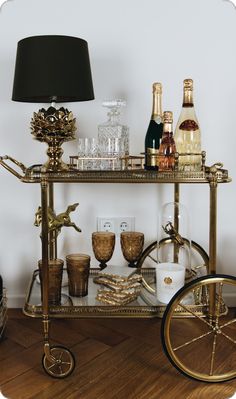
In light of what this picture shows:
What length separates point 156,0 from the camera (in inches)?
70.7

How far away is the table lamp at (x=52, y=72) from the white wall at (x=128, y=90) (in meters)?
0.32

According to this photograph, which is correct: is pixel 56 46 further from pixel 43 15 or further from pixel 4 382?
pixel 4 382

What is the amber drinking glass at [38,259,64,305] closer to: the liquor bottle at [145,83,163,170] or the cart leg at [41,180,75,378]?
the cart leg at [41,180,75,378]

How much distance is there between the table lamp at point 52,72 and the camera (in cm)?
144

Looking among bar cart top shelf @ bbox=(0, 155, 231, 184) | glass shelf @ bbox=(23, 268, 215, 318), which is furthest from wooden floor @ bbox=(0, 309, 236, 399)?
bar cart top shelf @ bbox=(0, 155, 231, 184)

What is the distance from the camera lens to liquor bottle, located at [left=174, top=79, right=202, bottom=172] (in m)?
1.50

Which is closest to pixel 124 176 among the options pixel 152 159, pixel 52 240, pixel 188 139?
pixel 152 159

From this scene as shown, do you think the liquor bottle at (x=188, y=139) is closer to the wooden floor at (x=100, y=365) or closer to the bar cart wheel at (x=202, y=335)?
the bar cart wheel at (x=202, y=335)

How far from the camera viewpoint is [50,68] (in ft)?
4.72

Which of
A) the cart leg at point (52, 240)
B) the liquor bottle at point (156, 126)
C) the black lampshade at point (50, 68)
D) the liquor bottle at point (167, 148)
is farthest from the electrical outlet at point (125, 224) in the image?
the black lampshade at point (50, 68)

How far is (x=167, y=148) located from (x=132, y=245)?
44 cm

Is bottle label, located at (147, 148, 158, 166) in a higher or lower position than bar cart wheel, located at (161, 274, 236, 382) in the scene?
higher

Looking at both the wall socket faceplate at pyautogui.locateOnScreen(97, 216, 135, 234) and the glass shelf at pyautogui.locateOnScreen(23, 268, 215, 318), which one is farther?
the wall socket faceplate at pyautogui.locateOnScreen(97, 216, 135, 234)

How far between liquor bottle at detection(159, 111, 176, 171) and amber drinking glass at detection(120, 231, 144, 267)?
14.3 inches
